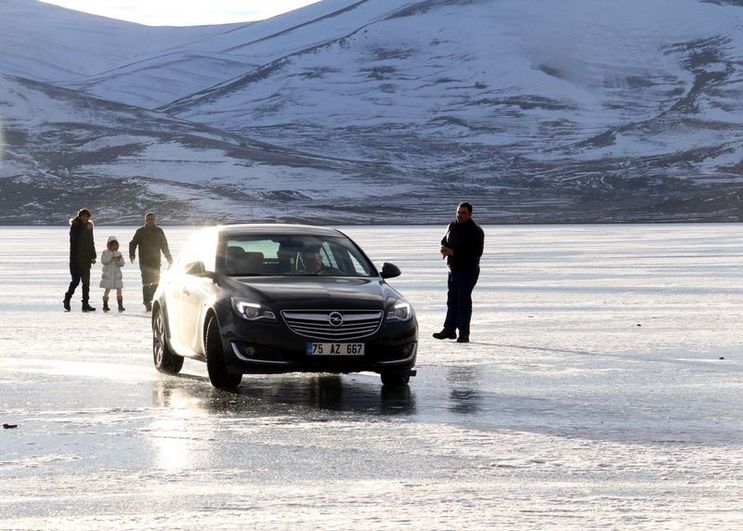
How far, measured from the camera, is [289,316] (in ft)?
41.9

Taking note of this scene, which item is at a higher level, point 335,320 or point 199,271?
point 199,271

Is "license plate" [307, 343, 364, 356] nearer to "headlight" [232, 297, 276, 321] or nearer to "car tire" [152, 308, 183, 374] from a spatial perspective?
"headlight" [232, 297, 276, 321]

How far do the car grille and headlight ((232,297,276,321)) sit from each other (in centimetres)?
13

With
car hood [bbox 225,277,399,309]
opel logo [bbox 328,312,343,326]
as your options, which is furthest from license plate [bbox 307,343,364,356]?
car hood [bbox 225,277,399,309]

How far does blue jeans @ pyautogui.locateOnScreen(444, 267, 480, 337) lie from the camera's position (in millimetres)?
17828

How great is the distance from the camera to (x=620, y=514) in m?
7.52

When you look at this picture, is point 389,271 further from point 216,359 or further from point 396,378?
point 216,359

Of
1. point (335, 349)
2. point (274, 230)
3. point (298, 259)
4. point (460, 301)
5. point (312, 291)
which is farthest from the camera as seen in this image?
point (460, 301)

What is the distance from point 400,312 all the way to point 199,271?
205cm

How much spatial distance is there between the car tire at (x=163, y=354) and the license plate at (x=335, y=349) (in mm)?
2374

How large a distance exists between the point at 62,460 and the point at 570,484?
10.1 feet

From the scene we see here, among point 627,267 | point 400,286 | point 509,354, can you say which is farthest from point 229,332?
point 627,267

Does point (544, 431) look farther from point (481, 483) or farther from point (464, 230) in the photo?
point (464, 230)

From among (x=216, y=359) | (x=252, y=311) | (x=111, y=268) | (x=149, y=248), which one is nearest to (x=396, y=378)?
(x=252, y=311)
